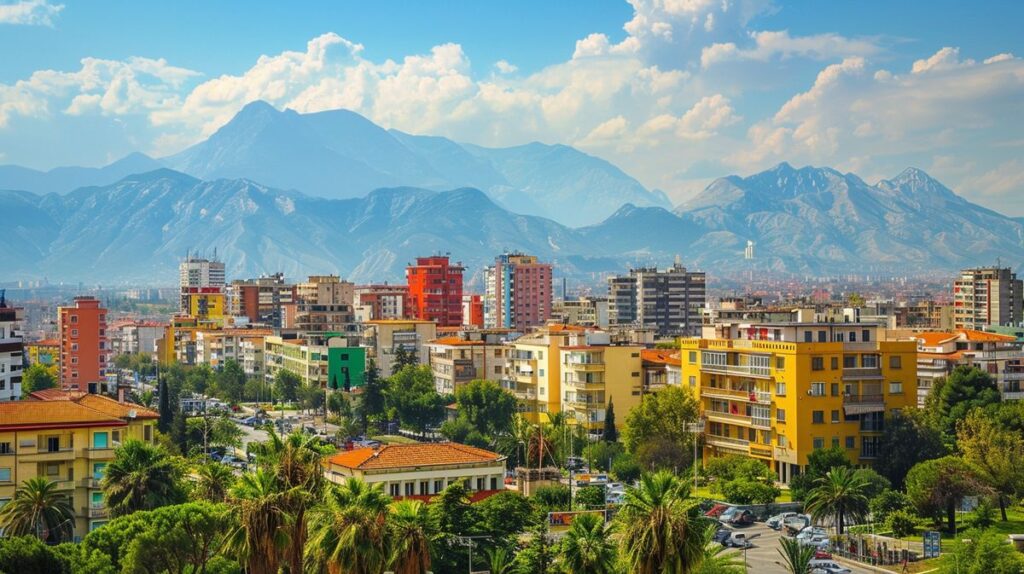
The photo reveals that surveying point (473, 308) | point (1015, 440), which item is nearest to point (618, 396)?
point (1015, 440)

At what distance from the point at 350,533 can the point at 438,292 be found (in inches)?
5245

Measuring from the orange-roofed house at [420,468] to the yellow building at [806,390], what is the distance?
16794mm

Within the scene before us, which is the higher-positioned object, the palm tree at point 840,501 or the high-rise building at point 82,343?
the high-rise building at point 82,343

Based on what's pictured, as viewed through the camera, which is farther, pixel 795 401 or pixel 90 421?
pixel 795 401

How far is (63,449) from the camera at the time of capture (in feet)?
148

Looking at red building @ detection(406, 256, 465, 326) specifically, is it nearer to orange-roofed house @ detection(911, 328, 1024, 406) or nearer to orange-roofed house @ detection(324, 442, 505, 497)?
orange-roofed house @ detection(911, 328, 1024, 406)

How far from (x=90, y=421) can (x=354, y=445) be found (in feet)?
102

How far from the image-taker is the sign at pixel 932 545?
1751 inches

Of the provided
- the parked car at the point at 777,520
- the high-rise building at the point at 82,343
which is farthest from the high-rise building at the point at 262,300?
the parked car at the point at 777,520

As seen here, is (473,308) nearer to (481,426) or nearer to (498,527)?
(481,426)

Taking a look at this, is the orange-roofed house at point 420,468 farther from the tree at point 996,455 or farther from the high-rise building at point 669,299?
the high-rise building at point 669,299

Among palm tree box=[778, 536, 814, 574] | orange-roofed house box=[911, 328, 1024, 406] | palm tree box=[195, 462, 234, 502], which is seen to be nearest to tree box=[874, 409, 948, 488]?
orange-roofed house box=[911, 328, 1024, 406]

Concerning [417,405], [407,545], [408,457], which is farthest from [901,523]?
[417,405]

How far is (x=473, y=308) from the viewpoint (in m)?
198
